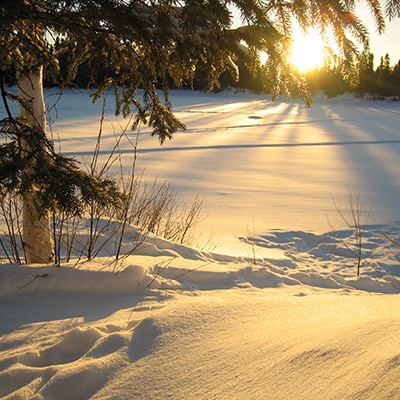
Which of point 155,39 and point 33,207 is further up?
point 155,39

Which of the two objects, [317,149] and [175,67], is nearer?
[175,67]

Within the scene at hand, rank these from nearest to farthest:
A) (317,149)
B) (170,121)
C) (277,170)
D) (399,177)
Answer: (170,121) → (399,177) → (277,170) → (317,149)

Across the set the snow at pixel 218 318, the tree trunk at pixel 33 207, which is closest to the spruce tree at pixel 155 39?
the tree trunk at pixel 33 207

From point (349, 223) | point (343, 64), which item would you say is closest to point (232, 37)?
point (343, 64)

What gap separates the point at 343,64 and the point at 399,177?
8070 mm

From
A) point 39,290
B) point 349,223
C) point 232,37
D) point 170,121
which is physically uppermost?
point 232,37

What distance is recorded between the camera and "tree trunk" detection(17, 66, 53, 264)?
2855mm

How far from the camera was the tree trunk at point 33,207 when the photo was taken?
9.37ft

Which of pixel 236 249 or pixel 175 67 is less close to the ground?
pixel 175 67

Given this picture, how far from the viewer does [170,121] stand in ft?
9.11

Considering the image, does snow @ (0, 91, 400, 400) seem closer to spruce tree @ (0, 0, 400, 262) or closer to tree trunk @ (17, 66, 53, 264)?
tree trunk @ (17, 66, 53, 264)

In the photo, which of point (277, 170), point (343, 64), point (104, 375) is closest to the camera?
point (104, 375)

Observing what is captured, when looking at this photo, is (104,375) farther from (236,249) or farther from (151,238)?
(236,249)

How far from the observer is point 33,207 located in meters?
2.85
